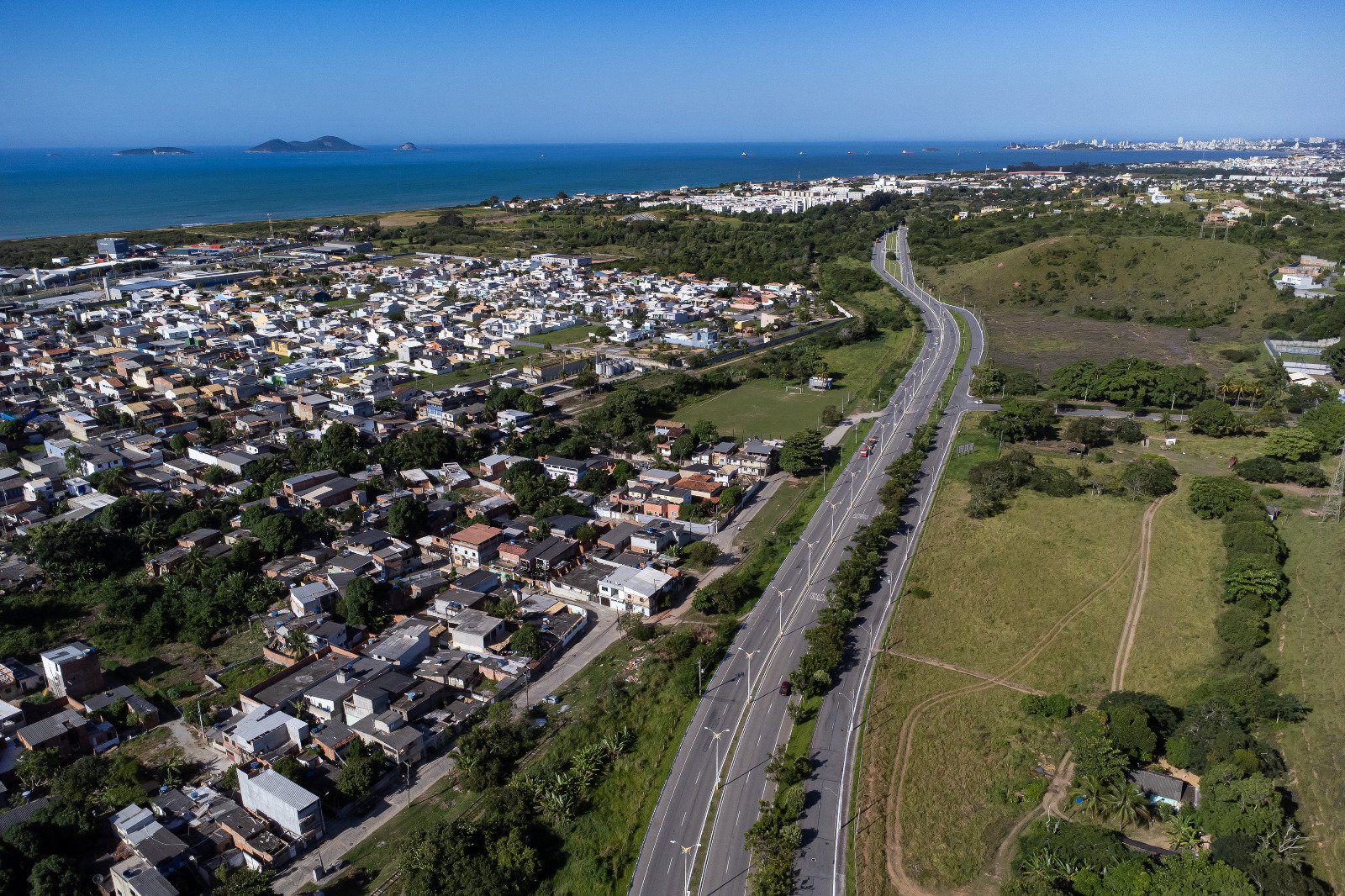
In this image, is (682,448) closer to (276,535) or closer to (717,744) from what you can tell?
(276,535)

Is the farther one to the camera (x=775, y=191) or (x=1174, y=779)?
(x=775, y=191)

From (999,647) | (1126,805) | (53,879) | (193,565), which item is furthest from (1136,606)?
(193,565)

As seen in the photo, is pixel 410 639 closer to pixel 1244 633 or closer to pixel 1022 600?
pixel 1022 600

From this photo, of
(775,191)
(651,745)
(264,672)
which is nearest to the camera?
(651,745)

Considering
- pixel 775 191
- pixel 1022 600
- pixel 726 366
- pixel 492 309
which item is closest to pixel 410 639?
pixel 1022 600

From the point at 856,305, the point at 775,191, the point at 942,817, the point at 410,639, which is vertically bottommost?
the point at 942,817

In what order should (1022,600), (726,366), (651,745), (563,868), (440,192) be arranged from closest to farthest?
(563,868)
(651,745)
(1022,600)
(726,366)
(440,192)

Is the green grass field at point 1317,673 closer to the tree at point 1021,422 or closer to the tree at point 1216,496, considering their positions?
the tree at point 1216,496
